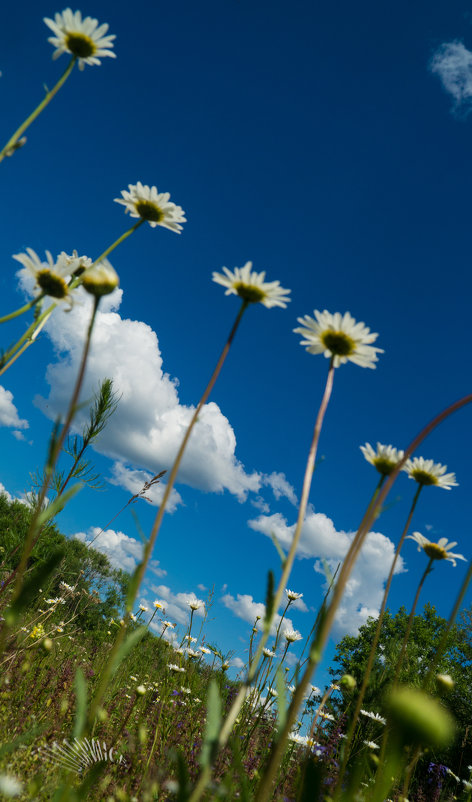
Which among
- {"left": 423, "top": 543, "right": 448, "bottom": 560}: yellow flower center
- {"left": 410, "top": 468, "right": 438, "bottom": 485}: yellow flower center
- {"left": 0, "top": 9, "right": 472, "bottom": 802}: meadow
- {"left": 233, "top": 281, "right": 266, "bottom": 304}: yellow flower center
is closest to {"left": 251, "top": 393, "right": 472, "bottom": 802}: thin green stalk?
{"left": 0, "top": 9, "right": 472, "bottom": 802}: meadow

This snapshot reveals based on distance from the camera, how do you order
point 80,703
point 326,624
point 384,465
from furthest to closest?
point 384,465 < point 80,703 < point 326,624

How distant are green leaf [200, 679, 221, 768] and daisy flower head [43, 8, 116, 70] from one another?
6.20 feet

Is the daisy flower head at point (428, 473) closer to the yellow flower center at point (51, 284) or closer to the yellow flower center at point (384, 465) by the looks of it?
the yellow flower center at point (384, 465)

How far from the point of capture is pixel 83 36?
63.3 inches

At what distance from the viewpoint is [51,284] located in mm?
1373

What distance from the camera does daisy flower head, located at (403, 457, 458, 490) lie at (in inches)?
67.9

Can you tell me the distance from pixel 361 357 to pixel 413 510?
618 millimetres

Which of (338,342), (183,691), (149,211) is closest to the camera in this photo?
(338,342)

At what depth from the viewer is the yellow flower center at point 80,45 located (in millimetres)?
1602

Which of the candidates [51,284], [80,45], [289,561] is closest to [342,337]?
[289,561]

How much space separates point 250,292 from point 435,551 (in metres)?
1.28

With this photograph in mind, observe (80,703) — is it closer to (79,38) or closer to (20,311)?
(20,311)

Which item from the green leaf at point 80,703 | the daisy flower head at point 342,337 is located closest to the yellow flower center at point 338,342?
the daisy flower head at point 342,337

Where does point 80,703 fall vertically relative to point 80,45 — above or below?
below
